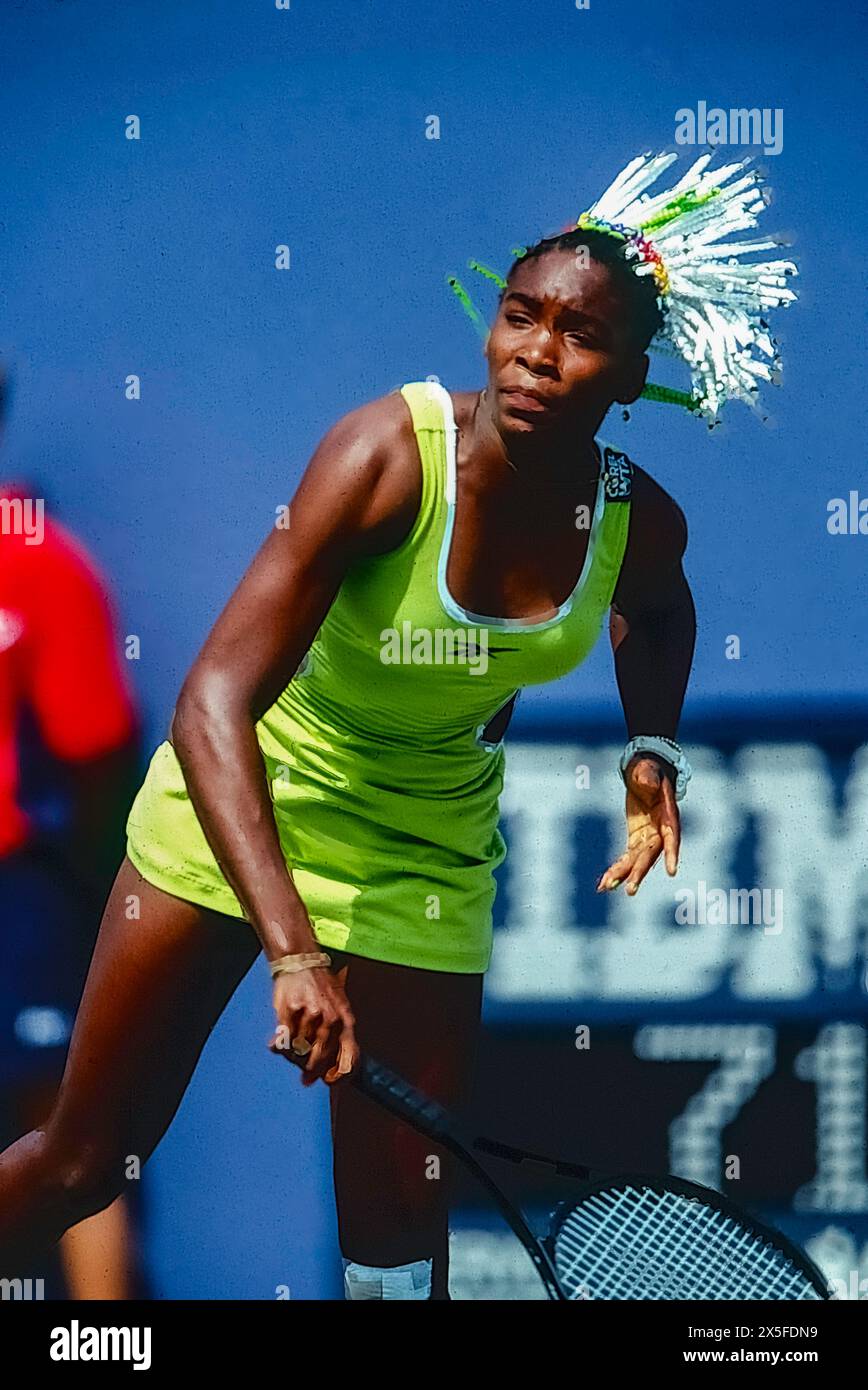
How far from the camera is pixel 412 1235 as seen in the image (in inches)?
118

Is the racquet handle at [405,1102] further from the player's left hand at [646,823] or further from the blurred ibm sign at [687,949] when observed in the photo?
the player's left hand at [646,823]

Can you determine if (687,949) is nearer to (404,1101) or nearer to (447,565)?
(404,1101)

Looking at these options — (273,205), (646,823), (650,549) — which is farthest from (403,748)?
(273,205)

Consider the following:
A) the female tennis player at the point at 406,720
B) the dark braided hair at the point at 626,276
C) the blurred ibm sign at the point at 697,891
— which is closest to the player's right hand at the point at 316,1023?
the female tennis player at the point at 406,720

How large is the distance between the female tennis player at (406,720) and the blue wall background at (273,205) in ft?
0.59

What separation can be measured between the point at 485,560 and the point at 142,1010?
3.15 ft

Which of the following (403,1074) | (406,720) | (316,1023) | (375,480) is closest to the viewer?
(316,1023)

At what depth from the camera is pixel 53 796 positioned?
9.91 feet

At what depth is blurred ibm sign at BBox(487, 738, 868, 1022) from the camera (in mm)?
3037

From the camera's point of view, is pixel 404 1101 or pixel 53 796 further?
pixel 53 796

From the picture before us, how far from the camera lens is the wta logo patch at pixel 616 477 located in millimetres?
2900

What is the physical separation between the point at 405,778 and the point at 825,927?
32.1 inches

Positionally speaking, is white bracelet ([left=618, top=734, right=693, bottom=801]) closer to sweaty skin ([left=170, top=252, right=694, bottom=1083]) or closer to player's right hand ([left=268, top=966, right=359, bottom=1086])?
sweaty skin ([left=170, top=252, right=694, bottom=1083])
